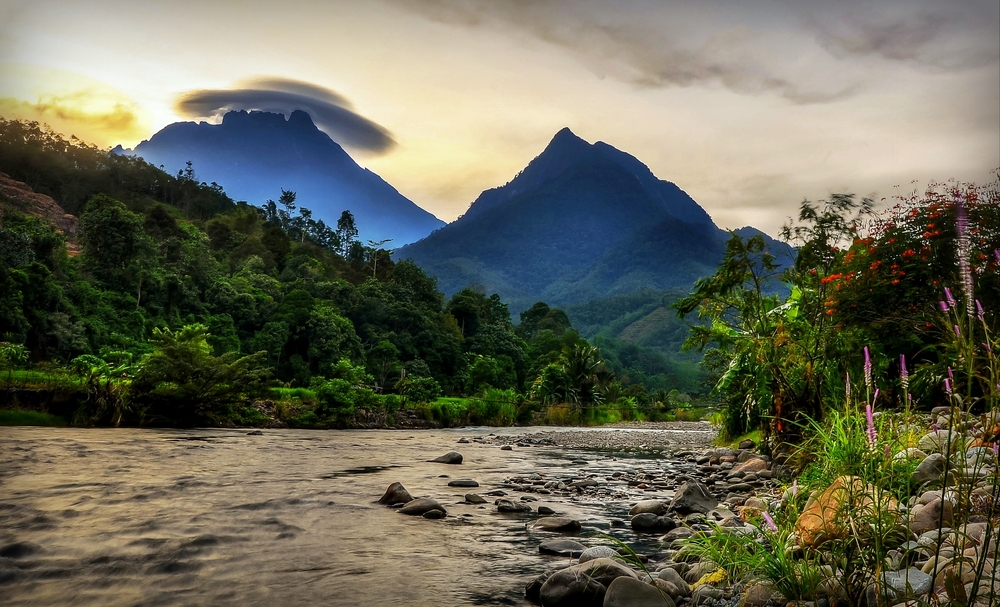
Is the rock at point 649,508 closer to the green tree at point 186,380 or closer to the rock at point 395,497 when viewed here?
the rock at point 395,497

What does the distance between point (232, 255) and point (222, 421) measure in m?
51.5

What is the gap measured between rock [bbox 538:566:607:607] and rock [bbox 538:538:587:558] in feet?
4.72

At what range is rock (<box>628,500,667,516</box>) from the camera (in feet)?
28.1

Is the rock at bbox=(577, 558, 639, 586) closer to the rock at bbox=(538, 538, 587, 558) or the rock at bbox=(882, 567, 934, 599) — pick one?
the rock at bbox=(538, 538, 587, 558)

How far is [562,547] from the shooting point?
6406 millimetres

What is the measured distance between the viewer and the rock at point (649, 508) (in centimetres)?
857

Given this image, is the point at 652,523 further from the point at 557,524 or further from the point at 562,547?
the point at 562,547

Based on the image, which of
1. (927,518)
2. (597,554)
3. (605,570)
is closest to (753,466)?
(597,554)

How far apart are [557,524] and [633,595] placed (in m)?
3.29

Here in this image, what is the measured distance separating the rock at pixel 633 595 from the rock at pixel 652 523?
336 cm

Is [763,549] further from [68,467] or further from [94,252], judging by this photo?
[94,252]

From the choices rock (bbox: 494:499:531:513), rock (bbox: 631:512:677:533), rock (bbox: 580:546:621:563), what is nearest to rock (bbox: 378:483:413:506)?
rock (bbox: 494:499:531:513)

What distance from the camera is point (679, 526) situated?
7734 mm

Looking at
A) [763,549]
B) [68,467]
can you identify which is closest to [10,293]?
[68,467]
